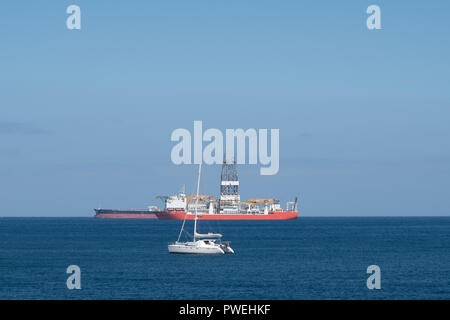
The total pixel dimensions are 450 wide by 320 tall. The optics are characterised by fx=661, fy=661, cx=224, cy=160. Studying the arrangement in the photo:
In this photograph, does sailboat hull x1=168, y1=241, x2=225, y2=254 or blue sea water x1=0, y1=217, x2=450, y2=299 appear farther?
sailboat hull x1=168, y1=241, x2=225, y2=254

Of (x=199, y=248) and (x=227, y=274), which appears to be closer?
(x=227, y=274)

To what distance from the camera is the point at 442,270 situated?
7812 centimetres

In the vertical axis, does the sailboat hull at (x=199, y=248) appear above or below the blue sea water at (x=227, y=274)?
above

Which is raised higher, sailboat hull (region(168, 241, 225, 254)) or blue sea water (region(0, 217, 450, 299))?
sailboat hull (region(168, 241, 225, 254))

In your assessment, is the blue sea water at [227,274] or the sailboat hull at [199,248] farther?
the sailboat hull at [199,248]

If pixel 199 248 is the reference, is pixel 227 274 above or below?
below

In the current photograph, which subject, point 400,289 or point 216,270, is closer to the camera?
point 400,289

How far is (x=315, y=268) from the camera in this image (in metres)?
78.1

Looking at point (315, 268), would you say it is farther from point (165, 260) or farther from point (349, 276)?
point (165, 260)

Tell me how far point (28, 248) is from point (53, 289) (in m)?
58.6
